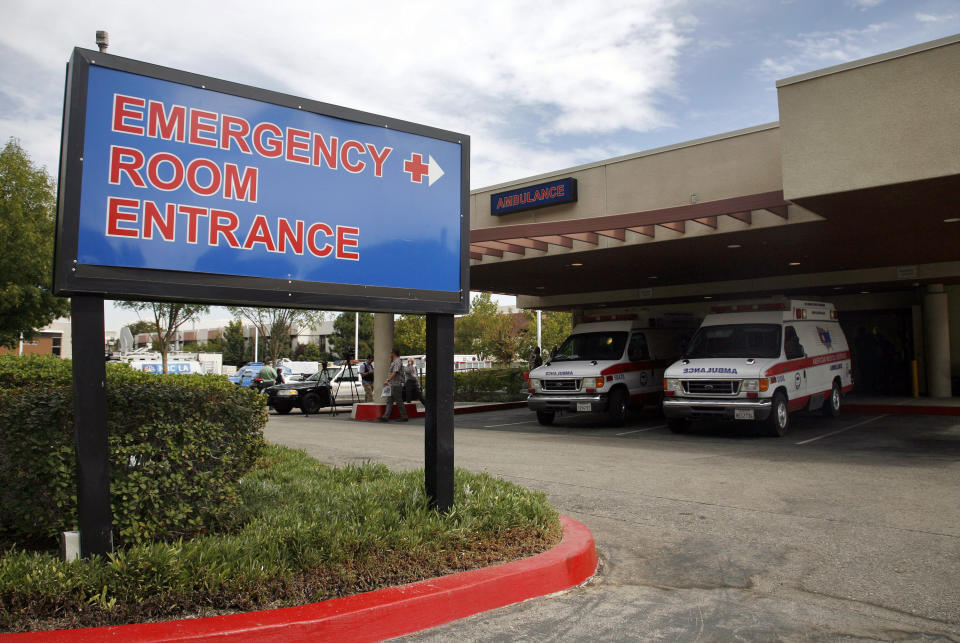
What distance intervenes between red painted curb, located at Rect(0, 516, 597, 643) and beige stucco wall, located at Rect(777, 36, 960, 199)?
25.5 ft

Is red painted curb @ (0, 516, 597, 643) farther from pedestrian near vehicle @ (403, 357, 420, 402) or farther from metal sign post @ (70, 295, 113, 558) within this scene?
pedestrian near vehicle @ (403, 357, 420, 402)

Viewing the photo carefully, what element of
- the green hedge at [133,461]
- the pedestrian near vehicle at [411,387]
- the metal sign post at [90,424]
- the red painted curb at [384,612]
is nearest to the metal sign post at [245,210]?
the metal sign post at [90,424]

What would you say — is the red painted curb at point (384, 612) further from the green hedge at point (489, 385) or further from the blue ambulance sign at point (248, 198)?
the green hedge at point (489, 385)

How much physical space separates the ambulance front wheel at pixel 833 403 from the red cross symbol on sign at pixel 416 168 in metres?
13.8

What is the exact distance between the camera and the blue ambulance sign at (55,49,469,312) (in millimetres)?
4117

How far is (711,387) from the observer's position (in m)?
13.5

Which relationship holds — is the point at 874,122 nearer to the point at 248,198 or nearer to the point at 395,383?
the point at 248,198

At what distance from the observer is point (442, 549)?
4781 mm

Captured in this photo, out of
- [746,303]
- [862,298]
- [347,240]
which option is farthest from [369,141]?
[862,298]

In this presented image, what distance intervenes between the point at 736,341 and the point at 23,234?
976 inches

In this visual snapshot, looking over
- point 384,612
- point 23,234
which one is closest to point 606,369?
point 384,612

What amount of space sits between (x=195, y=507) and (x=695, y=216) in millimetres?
10095

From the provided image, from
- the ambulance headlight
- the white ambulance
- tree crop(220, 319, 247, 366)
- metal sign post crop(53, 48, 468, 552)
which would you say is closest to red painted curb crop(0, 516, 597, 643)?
metal sign post crop(53, 48, 468, 552)

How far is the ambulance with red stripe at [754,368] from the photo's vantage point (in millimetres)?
13109
